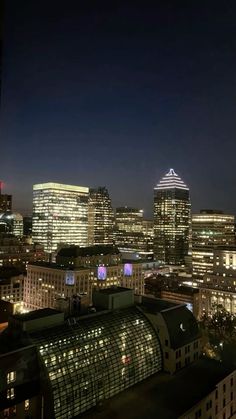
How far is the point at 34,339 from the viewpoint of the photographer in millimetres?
43469

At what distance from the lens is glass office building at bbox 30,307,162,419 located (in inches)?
1662

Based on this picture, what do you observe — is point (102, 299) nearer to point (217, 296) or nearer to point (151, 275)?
point (217, 296)

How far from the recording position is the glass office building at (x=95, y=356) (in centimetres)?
4222

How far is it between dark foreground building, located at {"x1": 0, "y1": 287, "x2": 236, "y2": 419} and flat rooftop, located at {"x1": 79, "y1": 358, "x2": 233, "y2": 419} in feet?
1.28

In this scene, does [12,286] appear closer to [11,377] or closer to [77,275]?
[77,275]

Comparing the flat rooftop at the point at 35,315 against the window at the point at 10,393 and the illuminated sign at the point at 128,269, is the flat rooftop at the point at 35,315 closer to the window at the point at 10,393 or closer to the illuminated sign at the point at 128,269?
the window at the point at 10,393

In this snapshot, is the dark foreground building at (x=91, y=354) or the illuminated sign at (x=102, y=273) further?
the illuminated sign at (x=102, y=273)

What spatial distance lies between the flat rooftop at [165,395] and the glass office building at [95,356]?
144cm

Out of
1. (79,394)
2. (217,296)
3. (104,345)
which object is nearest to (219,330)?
(217,296)

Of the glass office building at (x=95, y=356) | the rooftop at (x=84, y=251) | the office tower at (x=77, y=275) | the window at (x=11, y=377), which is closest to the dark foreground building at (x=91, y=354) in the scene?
the glass office building at (x=95, y=356)

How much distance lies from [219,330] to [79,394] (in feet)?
168

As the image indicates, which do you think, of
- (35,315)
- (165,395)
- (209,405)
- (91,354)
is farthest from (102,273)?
(165,395)

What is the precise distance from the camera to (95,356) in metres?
46.8

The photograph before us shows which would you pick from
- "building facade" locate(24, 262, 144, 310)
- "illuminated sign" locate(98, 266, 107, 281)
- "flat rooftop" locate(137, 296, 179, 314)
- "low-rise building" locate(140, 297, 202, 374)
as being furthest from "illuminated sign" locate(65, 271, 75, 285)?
"low-rise building" locate(140, 297, 202, 374)
